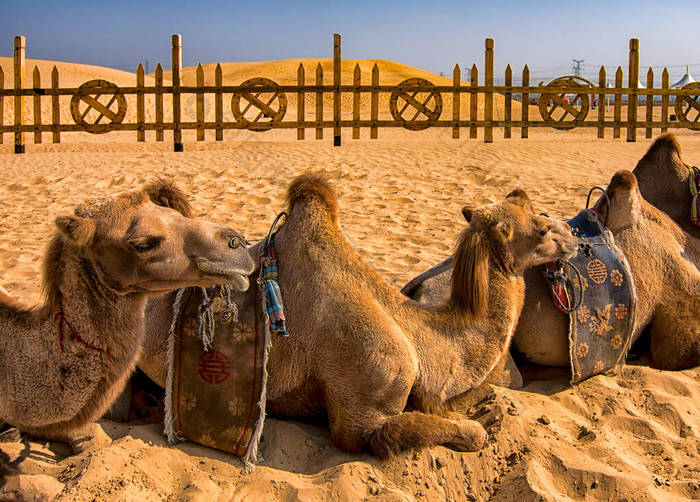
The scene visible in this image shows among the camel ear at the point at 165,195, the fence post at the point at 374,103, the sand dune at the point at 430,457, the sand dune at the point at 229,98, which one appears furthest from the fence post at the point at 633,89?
the camel ear at the point at 165,195

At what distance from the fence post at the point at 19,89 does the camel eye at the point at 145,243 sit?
46.7ft

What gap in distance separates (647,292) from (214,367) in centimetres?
288

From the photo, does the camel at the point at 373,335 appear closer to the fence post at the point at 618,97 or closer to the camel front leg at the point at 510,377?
the camel front leg at the point at 510,377

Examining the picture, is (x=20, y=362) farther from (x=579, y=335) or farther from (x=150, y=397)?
(x=579, y=335)

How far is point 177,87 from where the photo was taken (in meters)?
15.3

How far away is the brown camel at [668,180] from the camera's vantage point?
5.36m

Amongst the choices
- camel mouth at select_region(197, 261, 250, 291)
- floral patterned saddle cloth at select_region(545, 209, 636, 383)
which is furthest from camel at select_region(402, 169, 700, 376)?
camel mouth at select_region(197, 261, 250, 291)

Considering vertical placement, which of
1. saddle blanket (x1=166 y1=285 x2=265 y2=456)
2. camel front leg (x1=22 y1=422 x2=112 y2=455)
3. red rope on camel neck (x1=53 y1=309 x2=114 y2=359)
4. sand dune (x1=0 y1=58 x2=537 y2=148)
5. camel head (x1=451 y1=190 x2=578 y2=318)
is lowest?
camel front leg (x1=22 y1=422 x2=112 y2=455)

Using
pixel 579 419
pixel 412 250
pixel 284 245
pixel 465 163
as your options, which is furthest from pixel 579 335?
pixel 465 163

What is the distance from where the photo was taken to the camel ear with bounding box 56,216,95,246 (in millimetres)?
2584

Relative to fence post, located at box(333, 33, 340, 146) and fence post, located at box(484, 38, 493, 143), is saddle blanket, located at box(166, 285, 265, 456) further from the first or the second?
fence post, located at box(484, 38, 493, 143)

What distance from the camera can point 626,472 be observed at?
3383mm

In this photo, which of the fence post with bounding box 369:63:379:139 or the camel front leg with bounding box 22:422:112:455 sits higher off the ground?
the fence post with bounding box 369:63:379:139

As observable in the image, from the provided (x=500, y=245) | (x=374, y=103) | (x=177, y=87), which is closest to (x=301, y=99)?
(x=374, y=103)
